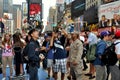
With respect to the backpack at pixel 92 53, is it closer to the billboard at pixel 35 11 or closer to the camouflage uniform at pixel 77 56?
the camouflage uniform at pixel 77 56

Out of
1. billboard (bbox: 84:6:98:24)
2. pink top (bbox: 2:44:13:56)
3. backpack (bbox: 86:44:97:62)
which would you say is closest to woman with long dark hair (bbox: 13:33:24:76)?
pink top (bbox: 2:44:13:56)

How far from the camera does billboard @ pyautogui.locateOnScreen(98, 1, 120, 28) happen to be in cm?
2273

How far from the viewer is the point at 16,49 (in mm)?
12086

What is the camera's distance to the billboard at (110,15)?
74.6ft

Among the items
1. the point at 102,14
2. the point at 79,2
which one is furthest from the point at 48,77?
the point at 79,2

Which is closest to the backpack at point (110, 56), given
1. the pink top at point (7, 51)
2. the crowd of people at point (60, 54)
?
the crowd of people at point (60, 54)

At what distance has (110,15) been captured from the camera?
24.2 metres

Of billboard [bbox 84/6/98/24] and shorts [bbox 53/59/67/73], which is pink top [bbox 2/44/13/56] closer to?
shorts [bbox 53/59/67/73]

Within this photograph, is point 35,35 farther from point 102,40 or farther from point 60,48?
point 60,48

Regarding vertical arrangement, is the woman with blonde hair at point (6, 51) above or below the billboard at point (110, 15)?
below

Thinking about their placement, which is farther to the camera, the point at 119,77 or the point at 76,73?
the point at 76,73

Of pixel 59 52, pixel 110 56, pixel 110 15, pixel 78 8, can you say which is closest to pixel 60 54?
pixel 59 52

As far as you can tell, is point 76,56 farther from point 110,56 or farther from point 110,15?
point 110,15

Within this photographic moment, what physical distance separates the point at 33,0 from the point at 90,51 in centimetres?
3887
